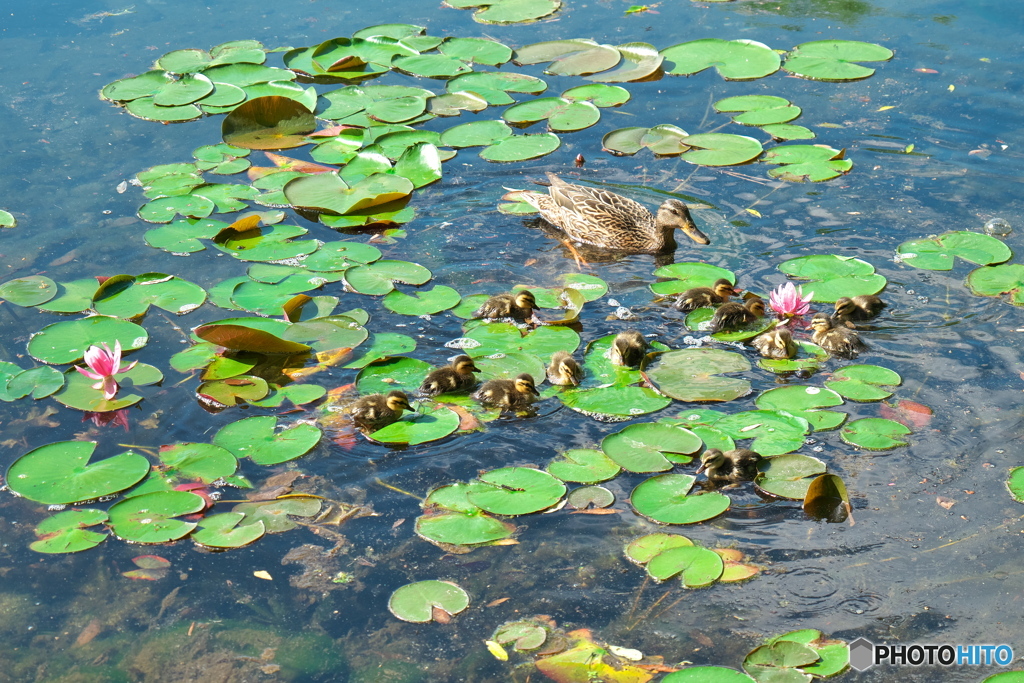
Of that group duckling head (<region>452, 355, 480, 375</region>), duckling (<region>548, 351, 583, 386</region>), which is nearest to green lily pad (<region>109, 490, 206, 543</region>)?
duckling head (<region>452, 355, 480, 375</region>)

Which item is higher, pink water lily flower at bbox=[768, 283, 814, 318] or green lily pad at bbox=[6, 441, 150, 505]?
pink water lily flower at bbox=[768, 283, 814, 318]

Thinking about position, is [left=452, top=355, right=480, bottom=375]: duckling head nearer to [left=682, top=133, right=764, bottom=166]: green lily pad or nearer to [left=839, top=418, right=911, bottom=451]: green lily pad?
[left=839, top=418, right=911, bottom=451]: green lily pad

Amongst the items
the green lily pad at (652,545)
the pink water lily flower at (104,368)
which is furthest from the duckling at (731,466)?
the pink water lily flower at (104,368)

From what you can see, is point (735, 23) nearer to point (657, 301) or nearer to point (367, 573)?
point (657, 301)

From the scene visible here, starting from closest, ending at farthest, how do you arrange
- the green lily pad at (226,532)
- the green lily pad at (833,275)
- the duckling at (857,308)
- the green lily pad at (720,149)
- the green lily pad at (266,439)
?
the green lily pad at (226,532)
the green lily pad at (266,439)
the duckling at (857,308)
the green lily pad at (833,275)
the green lily pad at (720,149)

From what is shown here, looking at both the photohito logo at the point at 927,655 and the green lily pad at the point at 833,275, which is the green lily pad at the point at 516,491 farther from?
the green lily pad at the point at 833,275

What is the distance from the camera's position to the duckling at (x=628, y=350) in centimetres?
613

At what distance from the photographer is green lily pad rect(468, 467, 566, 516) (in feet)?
16.6

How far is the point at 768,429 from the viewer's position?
18.4ft

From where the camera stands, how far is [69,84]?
10.3 meters

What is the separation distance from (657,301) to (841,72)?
178 inches

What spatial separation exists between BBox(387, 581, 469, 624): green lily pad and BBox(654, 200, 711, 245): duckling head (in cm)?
408

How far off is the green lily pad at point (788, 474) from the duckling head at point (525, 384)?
1.50 metres

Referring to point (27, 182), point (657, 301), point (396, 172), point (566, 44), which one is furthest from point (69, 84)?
point (657, 301)
